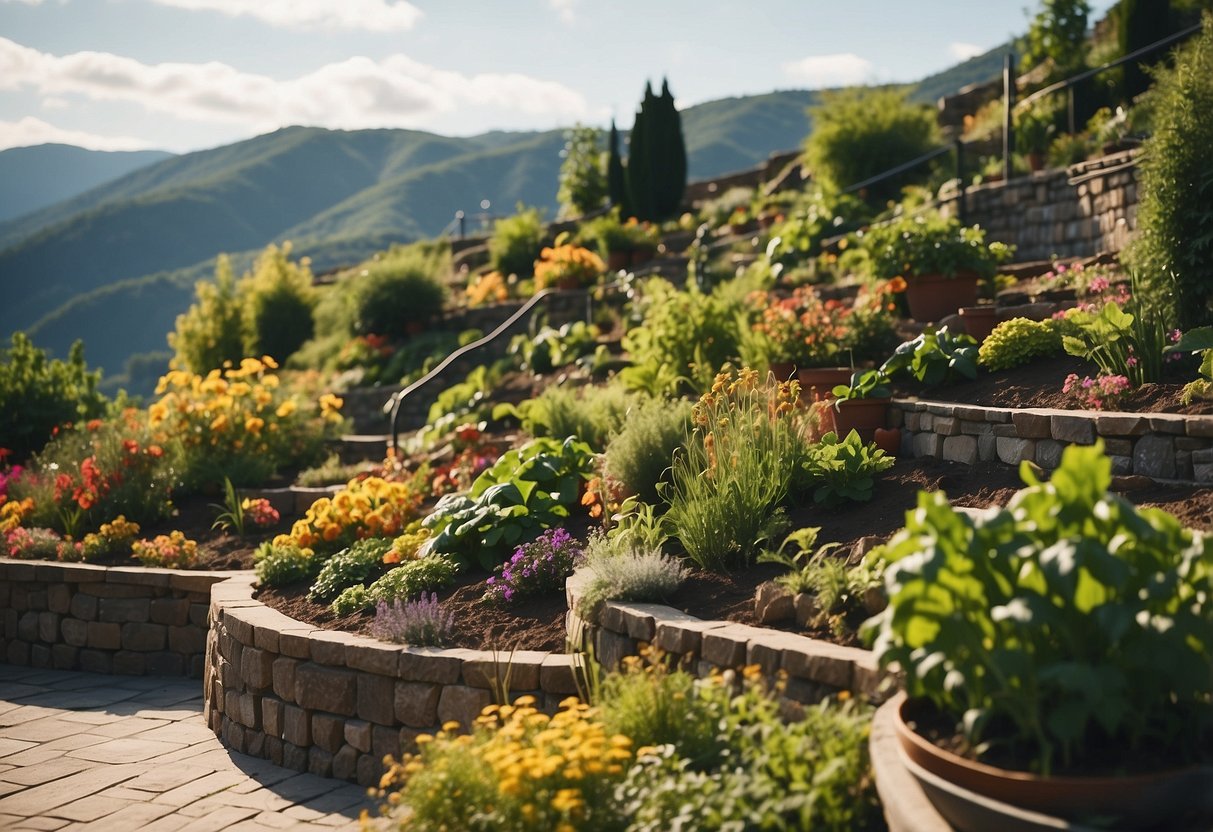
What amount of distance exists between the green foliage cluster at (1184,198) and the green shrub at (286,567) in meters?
4.90

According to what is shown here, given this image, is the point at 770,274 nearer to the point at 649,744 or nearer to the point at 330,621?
the point at 330,621

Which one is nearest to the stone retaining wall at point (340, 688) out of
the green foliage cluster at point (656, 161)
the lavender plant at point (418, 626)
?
the lavender plant at point (418, 626)

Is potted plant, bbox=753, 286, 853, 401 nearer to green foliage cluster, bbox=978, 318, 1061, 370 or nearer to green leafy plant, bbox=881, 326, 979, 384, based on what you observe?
green leafy plant, bbox=881, 326, 979, 384

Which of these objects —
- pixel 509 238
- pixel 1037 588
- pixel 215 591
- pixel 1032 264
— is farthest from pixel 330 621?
pixel 509 238

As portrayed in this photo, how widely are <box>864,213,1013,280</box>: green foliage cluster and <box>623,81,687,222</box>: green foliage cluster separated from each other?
8692mm

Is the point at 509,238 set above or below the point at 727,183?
below

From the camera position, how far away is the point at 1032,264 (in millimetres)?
8297

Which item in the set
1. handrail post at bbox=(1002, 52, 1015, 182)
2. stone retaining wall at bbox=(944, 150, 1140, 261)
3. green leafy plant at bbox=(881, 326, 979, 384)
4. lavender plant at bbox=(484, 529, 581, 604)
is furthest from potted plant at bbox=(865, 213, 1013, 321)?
lavender plant at bbox=(484, 529, 581, 604)

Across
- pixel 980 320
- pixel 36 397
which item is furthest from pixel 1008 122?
pixel 36 397

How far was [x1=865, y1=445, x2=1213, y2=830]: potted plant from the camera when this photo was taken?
2.49 metres

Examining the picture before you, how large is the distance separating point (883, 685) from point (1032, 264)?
5.94 m

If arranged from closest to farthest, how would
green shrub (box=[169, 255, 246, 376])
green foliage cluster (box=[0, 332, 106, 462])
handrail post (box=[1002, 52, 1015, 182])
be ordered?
handrail post (box=[1002, 52, 1015, 182]) → green foliage cluster (box=[0, 332, 106, 462]) → green shrub (box=[169, 255, 246, 376])

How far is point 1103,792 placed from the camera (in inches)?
96.7

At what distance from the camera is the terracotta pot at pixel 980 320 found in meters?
6.63
